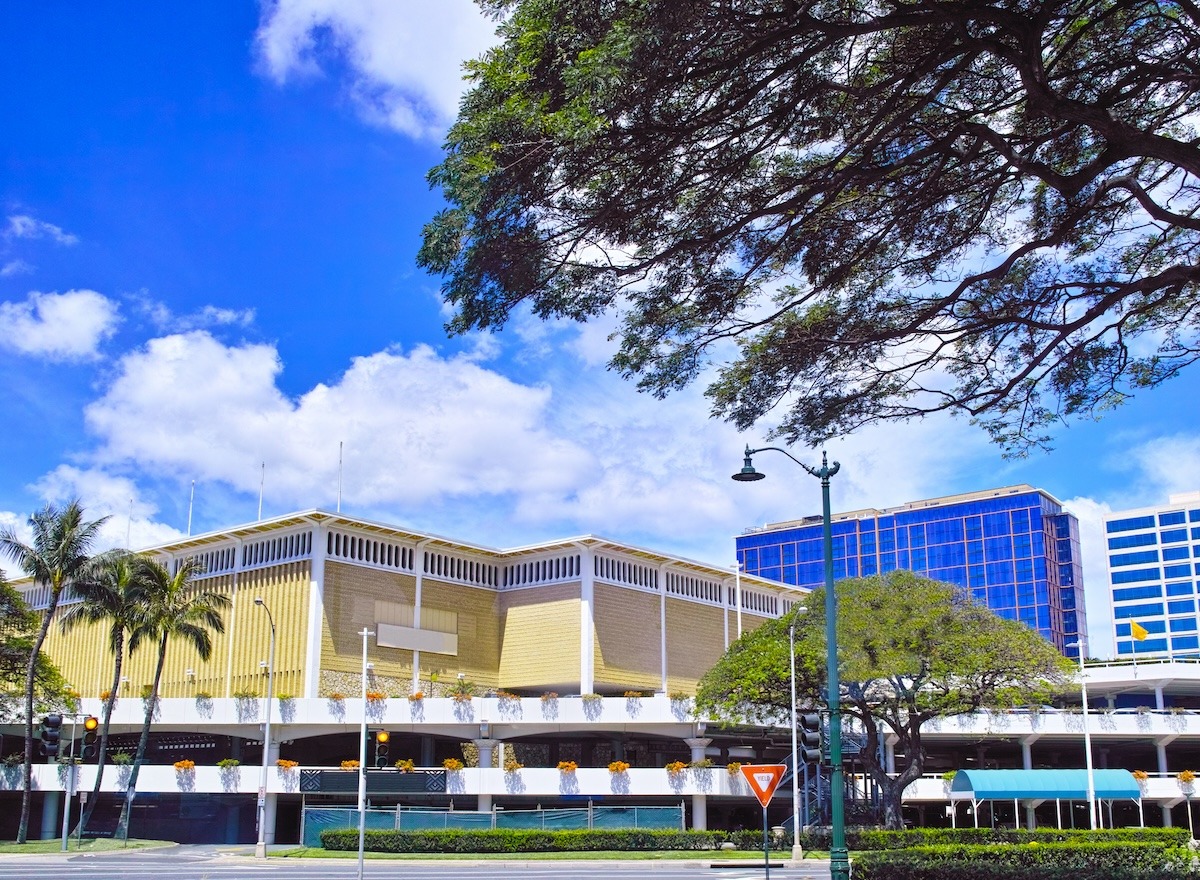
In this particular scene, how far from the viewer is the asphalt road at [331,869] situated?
3098 cm

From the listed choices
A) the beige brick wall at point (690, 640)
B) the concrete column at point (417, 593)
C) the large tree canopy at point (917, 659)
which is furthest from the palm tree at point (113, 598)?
the beige brick wall at point (690, 640)

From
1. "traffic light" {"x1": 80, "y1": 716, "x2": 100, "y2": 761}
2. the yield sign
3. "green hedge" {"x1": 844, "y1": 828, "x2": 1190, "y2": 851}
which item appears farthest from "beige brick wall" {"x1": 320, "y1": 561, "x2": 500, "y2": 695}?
the yield sign

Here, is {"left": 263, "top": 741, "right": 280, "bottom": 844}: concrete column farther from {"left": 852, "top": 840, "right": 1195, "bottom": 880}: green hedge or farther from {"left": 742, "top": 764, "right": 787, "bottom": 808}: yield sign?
{"left": 742, "top": 764, "right": 787, "bottom": 808}: yield sign

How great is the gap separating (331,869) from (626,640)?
3119cm

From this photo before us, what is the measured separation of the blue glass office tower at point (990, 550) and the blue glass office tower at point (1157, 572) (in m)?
4.76

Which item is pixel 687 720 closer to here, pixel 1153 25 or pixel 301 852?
pixel 301 852

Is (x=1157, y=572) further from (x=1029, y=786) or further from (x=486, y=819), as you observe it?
(x=486, y=819)

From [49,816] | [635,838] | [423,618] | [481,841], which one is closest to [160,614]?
[49,816]

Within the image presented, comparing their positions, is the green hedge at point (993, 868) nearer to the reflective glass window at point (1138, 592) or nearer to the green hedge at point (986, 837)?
the green hedge at point (986, 837)

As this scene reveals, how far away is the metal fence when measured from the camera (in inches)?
1746

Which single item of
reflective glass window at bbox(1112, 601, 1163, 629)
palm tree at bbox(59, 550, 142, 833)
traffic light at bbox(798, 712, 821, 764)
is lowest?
traffic light at bbox(798, 712, 821, 764)

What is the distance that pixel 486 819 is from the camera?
1795 inches

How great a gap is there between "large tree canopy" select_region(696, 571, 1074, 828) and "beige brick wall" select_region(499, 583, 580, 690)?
16.1 meters

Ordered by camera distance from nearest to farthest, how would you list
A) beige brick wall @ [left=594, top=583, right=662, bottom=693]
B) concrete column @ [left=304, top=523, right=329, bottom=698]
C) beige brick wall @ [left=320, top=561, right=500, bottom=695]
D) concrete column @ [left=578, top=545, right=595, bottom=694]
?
concrete column @ [left=304, top=523, right=329, bottom=698] → beige brick wall @ [left=320, top=561, right=500, bottom=695] → concrete column @ [left=578, top=545, right=595, bottom=694] → beige brick wall @ [left=594, top=583, right=662, bottom=693]
